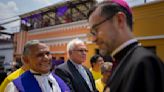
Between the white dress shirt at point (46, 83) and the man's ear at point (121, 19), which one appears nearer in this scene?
the man's ear at point (121, 19)

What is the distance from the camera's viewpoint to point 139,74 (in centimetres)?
151

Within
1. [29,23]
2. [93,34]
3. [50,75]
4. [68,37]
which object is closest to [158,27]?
[68,37]

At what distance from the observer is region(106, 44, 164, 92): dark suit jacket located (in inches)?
58.9

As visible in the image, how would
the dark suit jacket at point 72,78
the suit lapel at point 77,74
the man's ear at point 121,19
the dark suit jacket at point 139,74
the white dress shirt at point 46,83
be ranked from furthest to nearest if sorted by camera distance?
the suit lapel at point 77,74, the dark suit jacket at point 72,78, the white dress shirt at point 46,83, the man's ear at point 121,19, the dark suit jacket at point 139,74

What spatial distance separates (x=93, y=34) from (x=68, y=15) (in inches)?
581

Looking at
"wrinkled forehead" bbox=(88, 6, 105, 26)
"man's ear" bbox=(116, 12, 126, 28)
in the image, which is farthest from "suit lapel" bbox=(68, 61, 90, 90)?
"man's ear" bbox=(116, 12, 126, 28)

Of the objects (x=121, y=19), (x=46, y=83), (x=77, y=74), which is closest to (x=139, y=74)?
(x=121, y=19)

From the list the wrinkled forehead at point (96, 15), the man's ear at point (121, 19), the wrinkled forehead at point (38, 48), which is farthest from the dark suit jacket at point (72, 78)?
the man's ear at point (121, 19)

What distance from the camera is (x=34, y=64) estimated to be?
3.51m

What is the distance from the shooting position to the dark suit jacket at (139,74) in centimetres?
150

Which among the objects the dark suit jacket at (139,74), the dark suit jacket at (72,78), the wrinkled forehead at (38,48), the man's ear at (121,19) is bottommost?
the dark suit jacket at (72,78)

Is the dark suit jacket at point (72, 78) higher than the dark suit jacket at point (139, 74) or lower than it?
lower

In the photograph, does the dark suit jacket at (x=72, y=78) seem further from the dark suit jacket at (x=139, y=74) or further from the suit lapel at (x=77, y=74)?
the dark suit jacket at (x=139, y=74)

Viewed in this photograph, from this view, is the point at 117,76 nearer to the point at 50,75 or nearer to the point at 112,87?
the point at 112,87
